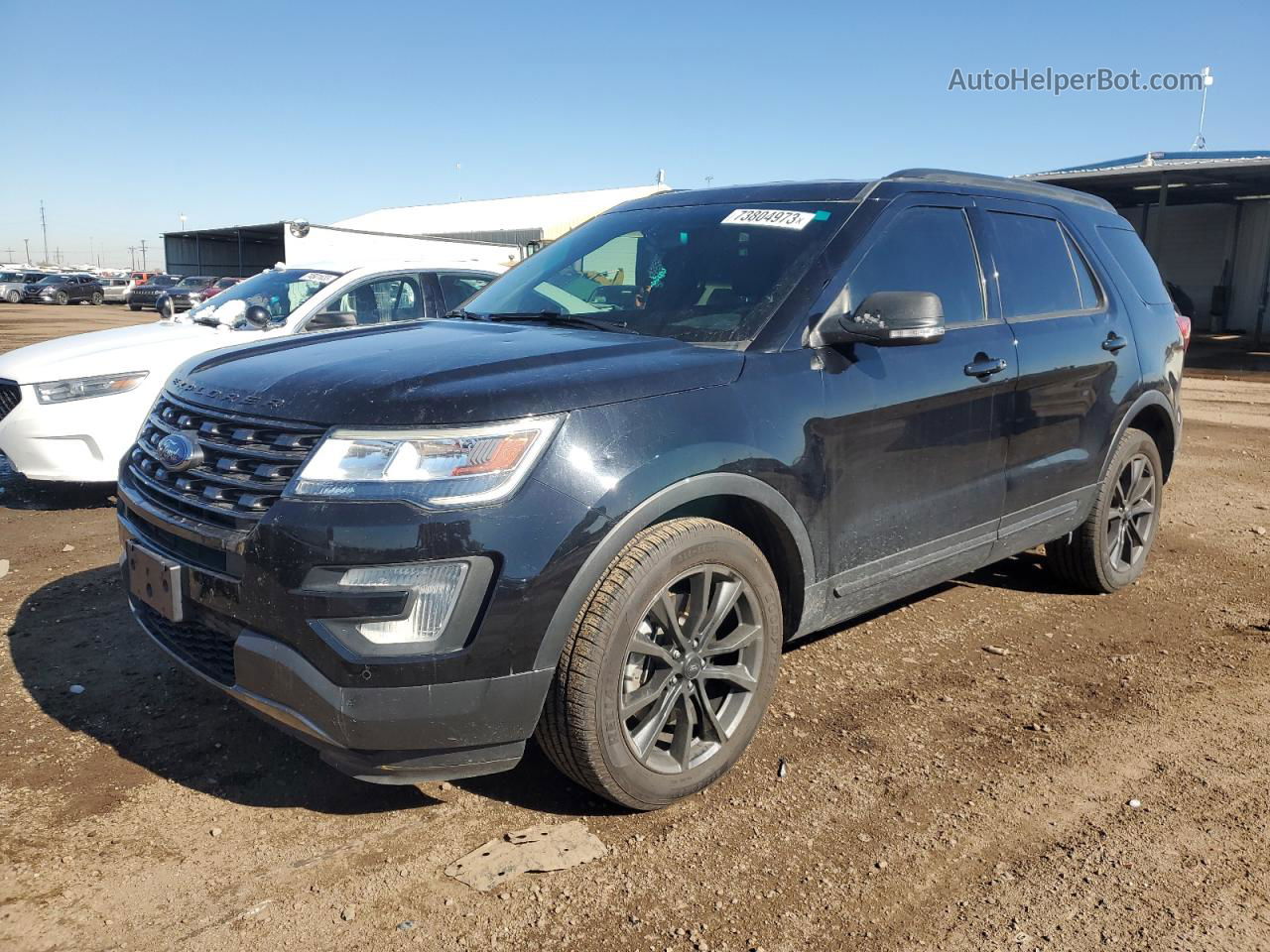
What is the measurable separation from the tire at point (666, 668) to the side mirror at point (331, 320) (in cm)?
416

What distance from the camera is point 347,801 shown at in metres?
2.97

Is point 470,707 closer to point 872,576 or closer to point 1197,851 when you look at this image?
point 872,576

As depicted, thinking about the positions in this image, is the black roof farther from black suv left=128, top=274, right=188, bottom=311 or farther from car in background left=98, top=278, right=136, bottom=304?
car in background left=98, top=278, right=136, bottom=304

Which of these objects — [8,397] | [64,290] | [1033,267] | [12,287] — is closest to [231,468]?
[1033,267]

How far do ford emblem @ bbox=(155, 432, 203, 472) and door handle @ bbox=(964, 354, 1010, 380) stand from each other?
2.65 m

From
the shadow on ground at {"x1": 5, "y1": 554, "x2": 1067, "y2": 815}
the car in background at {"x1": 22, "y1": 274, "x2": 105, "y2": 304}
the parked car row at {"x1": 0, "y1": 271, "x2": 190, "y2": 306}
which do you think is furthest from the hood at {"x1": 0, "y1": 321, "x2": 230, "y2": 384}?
the car in background at {"x1": 22, "y1": 274, "x2": 105, "y2": 304}

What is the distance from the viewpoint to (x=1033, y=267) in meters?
4.27

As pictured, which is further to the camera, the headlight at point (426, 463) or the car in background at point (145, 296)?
the car in background at point (145, 296)

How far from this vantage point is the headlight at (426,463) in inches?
95.6

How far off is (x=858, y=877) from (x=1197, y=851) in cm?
99

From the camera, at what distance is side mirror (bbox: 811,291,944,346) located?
312 cm

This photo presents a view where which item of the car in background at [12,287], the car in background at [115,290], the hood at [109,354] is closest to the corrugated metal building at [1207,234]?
the hood at [109,354]

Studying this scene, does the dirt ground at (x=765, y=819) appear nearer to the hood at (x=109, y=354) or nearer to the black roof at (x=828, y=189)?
the black roof at (x=828, y=189)

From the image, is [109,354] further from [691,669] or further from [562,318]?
[691,669]
